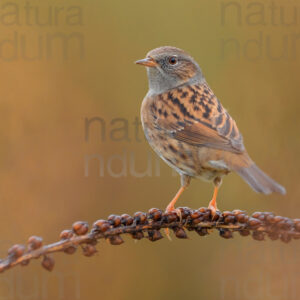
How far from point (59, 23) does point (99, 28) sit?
42 centimetres

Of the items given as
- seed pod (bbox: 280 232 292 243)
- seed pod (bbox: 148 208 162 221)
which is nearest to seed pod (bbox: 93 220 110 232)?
seed pod (bbox: 148 208 162 221)

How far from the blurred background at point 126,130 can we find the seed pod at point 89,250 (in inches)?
95.8

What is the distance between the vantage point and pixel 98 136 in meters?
5.24

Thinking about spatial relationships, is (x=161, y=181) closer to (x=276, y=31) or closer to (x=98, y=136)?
(x=98, y=136)

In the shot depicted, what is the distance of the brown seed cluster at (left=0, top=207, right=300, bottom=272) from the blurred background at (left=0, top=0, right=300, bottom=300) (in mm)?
1929

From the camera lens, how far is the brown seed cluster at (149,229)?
2111 millimetres

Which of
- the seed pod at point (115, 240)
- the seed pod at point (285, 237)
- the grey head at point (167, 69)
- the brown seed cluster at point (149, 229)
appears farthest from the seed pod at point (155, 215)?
the grey head at point (167, 69)

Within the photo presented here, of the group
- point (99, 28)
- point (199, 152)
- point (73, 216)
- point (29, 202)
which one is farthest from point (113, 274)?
point (99, 28)

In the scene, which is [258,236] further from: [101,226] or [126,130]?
[126,130]

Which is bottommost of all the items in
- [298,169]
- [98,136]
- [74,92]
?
[298,169]

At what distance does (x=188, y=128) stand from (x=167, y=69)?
0.81 meters

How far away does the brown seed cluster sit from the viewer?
6.93 feet

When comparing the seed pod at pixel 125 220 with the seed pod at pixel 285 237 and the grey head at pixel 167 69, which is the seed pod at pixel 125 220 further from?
the grey head at pixel 167 69

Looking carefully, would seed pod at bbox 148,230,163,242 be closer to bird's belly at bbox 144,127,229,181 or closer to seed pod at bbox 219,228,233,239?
seed pod at bbox 219,228,233,239
